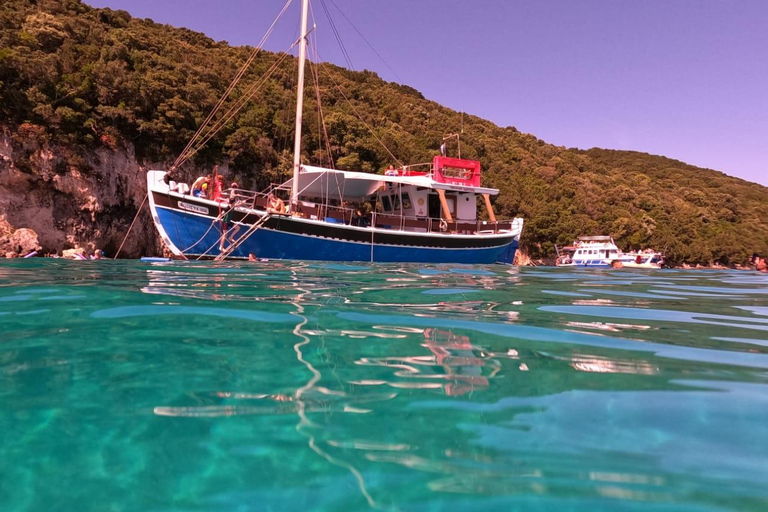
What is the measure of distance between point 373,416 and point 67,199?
25122 mm

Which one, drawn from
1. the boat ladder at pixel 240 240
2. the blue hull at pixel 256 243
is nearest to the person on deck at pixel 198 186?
the blue hull at pixel 256 243

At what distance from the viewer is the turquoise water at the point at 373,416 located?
1.15 m

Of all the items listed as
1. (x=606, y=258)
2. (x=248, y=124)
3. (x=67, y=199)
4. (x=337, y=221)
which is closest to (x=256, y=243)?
(x=337, y=221)

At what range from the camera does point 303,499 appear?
1112mm

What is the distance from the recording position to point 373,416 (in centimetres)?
156

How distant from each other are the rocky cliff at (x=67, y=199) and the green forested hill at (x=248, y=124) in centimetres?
40

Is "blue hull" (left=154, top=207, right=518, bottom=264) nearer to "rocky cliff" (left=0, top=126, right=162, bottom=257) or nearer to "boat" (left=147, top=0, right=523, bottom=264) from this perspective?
"boat" (left=147, top=0, right=523, bottom=264)

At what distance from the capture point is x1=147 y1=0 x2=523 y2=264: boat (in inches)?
494

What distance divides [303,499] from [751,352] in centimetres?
286

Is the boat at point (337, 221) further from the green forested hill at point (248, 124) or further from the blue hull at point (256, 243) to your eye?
the green forested hill at point (248, 124)

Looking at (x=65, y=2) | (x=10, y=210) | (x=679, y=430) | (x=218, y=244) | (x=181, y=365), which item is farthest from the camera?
(x=65, y=2)

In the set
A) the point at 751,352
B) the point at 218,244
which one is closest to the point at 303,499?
the point at 751,352

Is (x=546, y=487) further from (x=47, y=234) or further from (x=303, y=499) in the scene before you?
(x=47, y=234)

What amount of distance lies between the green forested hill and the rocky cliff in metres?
0.40
